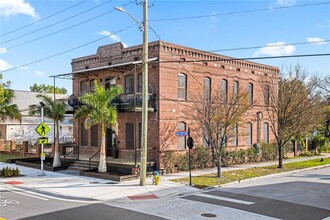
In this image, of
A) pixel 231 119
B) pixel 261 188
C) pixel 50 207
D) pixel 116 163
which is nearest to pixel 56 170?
pixel 116 163

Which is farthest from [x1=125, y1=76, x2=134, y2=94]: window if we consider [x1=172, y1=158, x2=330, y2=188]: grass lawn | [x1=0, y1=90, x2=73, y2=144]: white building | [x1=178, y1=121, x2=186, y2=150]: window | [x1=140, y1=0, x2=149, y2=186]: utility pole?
[x1=0, y1=90, x2=73, y2=144]: white building

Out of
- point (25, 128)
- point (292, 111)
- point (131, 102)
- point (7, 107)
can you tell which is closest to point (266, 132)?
point (292, 111)

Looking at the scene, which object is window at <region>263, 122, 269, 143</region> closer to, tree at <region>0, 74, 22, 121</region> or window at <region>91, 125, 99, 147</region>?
window at <region>91, 125, 99, 147</region>

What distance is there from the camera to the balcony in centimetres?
2142

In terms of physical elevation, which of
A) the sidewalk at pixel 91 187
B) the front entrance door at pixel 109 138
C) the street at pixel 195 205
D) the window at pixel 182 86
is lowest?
the street at pixel 195 205

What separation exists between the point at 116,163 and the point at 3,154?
17887 millimetres

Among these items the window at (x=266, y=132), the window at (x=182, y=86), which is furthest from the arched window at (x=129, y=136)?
the window at (x=266, y=132)

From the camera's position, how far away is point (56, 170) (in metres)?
22.5

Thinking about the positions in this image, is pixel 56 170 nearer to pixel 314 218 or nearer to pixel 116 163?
pixel 116 163

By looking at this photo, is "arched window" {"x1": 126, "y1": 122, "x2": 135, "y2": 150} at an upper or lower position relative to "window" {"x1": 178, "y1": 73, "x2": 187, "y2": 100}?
lower

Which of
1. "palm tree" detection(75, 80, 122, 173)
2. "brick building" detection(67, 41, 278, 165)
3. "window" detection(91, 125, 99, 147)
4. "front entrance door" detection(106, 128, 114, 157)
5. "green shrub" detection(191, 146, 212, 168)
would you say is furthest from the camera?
"window" detection(91, 125, 99, 147)

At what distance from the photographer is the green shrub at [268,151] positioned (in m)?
29.9

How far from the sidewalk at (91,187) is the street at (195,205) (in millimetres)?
443

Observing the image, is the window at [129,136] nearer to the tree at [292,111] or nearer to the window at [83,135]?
the window at [83,135]
